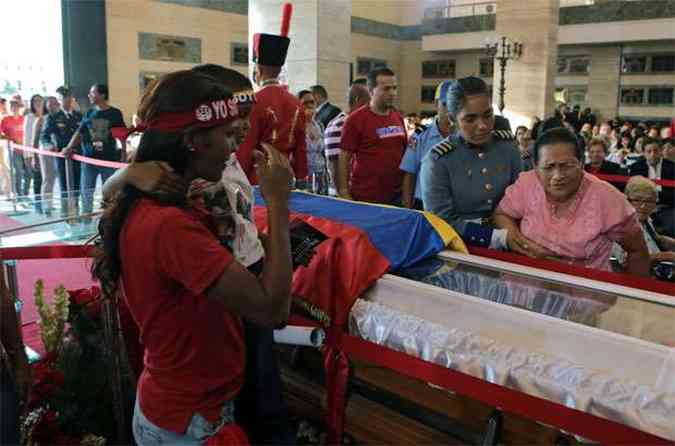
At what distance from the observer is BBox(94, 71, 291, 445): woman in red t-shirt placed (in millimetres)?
1158

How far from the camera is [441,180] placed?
254 cm

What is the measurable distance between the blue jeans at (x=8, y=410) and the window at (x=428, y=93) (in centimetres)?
2294

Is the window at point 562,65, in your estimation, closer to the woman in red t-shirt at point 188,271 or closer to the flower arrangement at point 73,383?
the flower arrangement at point 73,383

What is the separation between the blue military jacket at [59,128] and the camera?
299 inches

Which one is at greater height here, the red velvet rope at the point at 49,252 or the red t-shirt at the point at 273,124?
the red t-shirt at the point at 273,124

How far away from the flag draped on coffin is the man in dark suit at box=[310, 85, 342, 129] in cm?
419

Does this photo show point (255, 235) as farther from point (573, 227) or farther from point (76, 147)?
point (76, 147)

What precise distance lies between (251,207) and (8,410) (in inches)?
33.3

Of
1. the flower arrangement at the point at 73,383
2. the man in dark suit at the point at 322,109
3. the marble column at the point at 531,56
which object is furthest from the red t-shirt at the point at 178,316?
the marble column at the point at 531,56

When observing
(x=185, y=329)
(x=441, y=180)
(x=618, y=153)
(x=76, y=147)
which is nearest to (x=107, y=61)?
(x=76, y=147)

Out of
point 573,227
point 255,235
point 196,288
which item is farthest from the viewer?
point 573,227

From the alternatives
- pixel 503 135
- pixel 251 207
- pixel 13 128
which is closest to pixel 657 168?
pixel 503 135

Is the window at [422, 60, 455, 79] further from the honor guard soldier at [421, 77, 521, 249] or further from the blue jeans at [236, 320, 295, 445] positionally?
the blue jeans at [236, 320, 295, 445]

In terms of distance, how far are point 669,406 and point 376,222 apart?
1197mm
